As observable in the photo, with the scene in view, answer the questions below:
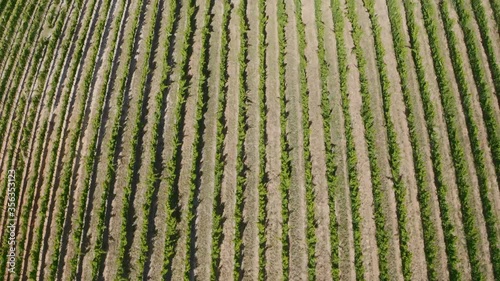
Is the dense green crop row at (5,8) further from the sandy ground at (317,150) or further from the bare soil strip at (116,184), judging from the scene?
the sandy ground at (317,150)

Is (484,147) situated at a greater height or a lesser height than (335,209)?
greater

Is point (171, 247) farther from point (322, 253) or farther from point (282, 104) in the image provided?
point (282, 104)

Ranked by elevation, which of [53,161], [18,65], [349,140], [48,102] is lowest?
[53,161]

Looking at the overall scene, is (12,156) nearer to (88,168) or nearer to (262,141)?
(88,168)

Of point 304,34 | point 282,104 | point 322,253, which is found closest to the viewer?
point 322,253

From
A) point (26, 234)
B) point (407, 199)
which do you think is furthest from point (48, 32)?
point (407, 199)

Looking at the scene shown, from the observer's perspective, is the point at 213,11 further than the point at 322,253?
Yes

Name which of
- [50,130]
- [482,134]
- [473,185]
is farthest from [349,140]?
[50,130]
